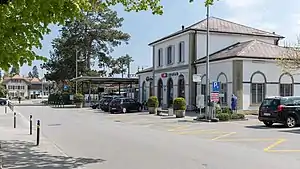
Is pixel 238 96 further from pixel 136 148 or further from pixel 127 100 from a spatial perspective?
pixel 136 148

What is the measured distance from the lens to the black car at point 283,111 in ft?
73.2

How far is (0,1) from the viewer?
25.8ft

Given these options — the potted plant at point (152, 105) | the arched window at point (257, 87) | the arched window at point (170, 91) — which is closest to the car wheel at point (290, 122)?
the arched window at point (257, 87)

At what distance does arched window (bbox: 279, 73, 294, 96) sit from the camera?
121 ft

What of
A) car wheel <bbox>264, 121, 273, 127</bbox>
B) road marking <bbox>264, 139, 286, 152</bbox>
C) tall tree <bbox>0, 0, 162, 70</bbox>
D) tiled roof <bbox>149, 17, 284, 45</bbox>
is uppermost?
tiled roof <bbox>149, 17, 284, 45</bbox>

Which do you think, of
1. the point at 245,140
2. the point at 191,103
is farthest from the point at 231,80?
the point at 245,140

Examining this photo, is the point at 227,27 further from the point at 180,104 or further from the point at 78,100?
the point at 78,100

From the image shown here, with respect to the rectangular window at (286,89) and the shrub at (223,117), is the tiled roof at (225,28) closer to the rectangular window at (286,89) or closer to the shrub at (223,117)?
the rectangular window at (286,89)

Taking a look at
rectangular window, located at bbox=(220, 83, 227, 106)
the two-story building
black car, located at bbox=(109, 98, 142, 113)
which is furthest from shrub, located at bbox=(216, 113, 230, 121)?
black car, located at bbox=(109, 98, 142, 113)

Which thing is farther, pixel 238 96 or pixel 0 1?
pixel 238 96

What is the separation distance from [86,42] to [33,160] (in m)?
65.1

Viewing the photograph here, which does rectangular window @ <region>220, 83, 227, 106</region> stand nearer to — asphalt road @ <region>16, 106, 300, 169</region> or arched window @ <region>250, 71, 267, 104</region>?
arched window @ <region>250, 71, 267, 104</region>

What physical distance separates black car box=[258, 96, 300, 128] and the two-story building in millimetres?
9156

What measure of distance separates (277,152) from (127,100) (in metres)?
29.6
